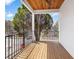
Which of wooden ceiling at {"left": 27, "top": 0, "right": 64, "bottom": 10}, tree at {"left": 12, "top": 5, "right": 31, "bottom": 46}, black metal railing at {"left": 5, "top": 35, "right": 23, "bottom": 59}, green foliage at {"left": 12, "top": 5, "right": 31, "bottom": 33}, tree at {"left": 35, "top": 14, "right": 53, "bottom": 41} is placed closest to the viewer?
black metal railing at {"left": 5, "top": 35, "right": 23, "bottom": 59}

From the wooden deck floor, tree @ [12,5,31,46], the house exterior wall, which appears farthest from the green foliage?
the house exterior wall

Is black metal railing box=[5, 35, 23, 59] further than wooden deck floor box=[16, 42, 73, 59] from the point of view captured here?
No

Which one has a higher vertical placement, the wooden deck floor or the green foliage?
the green foliage

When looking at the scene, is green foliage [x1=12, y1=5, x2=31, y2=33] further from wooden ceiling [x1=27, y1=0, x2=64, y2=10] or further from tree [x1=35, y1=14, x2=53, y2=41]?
tree [x1=35, y1=14, x2=53, y2=41]

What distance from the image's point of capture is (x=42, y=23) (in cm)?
1012

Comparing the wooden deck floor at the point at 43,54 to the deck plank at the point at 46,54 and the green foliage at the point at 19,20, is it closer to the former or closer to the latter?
the deck plank at the point at 46,54

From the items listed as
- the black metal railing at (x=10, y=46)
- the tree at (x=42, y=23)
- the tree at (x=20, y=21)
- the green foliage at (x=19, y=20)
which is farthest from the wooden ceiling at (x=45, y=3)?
the black metal railing at (x=10, y=46)

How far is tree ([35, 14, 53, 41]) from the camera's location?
393 inches

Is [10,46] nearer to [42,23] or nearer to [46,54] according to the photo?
[46,54]

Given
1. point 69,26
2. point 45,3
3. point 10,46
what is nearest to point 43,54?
point 10,46

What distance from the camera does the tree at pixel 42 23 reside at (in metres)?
9.98

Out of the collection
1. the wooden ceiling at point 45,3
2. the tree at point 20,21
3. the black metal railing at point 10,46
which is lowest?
the black metal railing at point 10,46
